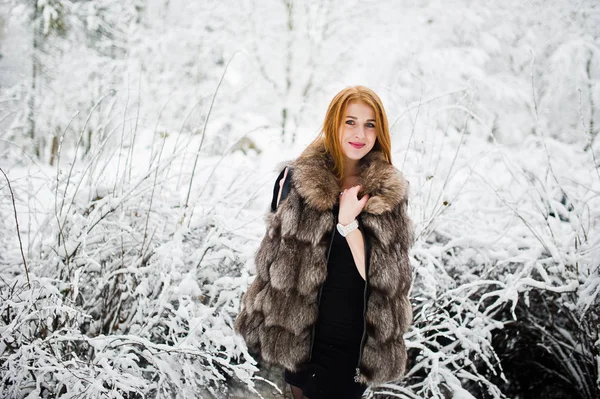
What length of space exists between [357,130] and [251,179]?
1536 millimetres

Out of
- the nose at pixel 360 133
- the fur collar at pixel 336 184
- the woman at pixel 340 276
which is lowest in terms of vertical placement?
the woman at pixel 340 276

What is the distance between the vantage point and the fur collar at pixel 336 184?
1.30 metres

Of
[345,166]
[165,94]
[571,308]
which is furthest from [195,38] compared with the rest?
[571,308]

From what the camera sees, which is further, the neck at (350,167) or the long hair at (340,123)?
the neck at (350,167)

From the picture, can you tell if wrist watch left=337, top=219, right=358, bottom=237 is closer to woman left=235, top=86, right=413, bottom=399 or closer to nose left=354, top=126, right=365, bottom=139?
woman left=235, top=86, right=413, bottom=399

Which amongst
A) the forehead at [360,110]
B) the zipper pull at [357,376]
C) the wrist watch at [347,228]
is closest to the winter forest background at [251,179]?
the zipper pull at [357,376]

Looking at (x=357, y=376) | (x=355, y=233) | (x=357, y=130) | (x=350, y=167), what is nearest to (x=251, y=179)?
(x=350, y=167)

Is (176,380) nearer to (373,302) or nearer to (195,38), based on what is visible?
(373,302)

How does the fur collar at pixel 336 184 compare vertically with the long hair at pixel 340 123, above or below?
below

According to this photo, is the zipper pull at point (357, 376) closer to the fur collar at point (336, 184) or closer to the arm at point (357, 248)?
the arm at point (357, 248)

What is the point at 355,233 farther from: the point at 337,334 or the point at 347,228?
the point at 337,334

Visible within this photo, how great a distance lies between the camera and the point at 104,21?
8148 millimetres

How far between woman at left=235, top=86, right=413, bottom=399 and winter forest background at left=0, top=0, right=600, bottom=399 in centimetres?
26

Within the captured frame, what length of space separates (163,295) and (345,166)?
107 centimetres
